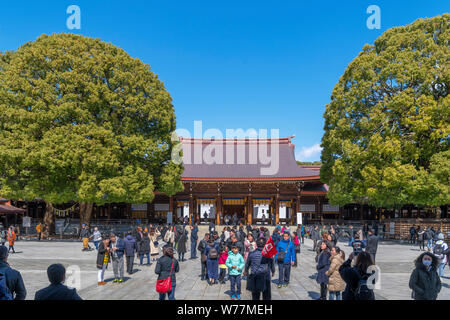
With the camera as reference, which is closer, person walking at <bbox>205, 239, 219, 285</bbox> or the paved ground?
the paved ground

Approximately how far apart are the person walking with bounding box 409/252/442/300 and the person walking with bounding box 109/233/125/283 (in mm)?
8295

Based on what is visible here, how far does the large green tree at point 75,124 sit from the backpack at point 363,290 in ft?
64.0

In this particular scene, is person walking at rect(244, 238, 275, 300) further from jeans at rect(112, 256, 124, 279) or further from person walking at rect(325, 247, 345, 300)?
jeans at rect(112, 256, 124, 279)

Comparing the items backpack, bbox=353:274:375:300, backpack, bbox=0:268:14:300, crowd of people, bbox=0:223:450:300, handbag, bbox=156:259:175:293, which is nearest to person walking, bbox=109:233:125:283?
crowd of people, bbox=0:223:450:300

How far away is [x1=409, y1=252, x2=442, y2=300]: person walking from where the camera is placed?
17.1ft

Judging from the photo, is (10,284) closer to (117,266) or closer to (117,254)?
(117,266)

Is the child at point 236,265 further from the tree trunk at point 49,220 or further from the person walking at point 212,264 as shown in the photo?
the tree trunk at point 49,220

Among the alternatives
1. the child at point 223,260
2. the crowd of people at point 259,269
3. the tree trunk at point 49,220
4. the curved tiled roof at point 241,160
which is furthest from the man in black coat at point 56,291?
the curved tiled roof at point 241,160

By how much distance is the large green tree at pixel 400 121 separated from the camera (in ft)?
70.9

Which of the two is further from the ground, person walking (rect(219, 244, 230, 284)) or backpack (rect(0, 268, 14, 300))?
backpack (rect(0, 268, 14, 300))

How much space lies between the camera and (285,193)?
117 feet

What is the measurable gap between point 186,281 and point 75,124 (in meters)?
16.8

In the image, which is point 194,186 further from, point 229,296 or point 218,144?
point 229,296

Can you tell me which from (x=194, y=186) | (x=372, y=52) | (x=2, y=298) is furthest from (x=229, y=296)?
(x=194, y=186)
